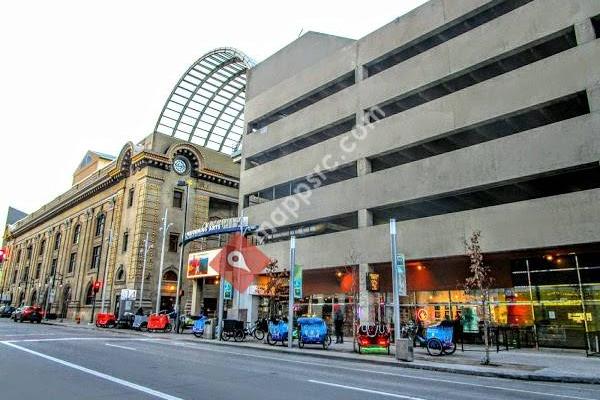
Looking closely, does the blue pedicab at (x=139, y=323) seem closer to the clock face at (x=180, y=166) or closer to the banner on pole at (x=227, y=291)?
the banner on pole at (x=227, y=291)

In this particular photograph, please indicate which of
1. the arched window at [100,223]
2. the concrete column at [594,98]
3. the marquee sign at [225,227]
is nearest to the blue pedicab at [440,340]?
the concrete column at [594,98]

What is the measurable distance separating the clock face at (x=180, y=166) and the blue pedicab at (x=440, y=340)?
Result: 3683 centimetres

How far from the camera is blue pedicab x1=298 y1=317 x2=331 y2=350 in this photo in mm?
20844

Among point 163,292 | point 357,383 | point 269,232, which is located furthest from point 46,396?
point 163,292

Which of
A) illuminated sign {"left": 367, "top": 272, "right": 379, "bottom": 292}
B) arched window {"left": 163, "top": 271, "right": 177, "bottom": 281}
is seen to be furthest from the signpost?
arched window {"left": 163, "top": 271, "right": 177, "bottom": 281}

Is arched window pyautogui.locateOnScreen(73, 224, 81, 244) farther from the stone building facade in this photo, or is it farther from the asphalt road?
the asphalt road

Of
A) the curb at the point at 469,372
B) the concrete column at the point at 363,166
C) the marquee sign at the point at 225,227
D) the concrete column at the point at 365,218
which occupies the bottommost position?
the curb at the point at 469,372

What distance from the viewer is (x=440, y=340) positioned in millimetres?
18125

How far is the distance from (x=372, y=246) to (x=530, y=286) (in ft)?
29.1

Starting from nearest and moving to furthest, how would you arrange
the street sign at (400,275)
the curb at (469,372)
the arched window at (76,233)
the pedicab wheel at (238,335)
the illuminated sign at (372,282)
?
the curb at (469,372)
the street sign at (400,275)
the pedicab wheel at (238,335)
the illuminated sign at (372,282)
the arched window at (76,233)

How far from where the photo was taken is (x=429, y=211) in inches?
1201

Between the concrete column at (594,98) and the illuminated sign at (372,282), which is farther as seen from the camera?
the illuminated sign at (372,282)

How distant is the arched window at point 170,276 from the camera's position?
4594cm

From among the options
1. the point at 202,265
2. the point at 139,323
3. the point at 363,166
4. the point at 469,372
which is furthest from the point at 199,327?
the point at 469,372
